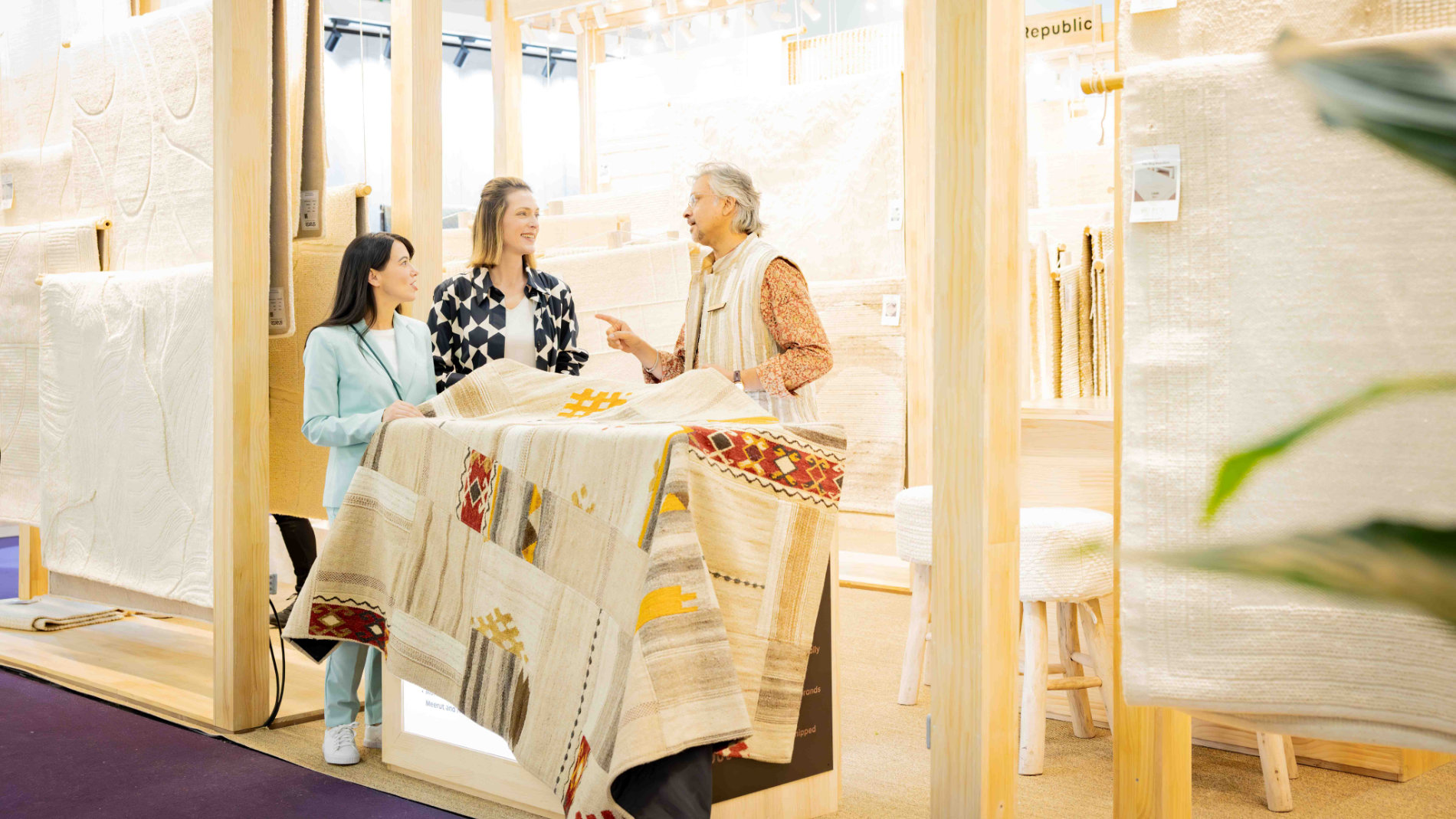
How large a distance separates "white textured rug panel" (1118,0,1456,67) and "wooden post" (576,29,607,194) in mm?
5193

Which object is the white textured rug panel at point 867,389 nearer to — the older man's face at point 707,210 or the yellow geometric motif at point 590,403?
the older man's face at point 707,210

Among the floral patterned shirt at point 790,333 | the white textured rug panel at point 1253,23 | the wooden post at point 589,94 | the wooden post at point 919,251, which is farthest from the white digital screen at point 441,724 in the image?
the wooden post at point 589,94

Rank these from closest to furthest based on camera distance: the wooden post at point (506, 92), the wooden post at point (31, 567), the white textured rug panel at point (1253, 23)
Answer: the white textured rug panel at point (1253, 23) < the wooden post at point (31, 567) < the wooden post at point (506, 92)

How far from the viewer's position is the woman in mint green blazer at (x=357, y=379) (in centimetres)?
274

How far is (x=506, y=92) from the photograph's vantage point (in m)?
5.42

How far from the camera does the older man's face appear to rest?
2.93 metres

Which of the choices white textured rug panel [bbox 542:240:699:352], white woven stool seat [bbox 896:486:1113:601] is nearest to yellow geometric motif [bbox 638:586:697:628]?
white woven stool seat [bbox 896:486:1113:601]

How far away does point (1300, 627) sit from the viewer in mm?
1322

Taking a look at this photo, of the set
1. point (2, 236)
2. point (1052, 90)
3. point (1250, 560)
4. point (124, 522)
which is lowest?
point (124, 522)

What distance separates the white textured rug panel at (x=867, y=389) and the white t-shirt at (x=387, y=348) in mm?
2341

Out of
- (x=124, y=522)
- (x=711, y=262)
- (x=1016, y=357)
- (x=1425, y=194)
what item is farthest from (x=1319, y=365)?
(x=124, y=522)

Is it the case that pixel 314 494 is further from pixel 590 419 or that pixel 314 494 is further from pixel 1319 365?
pixel 1319 365

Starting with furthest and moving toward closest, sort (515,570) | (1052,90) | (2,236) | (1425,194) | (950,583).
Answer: (1052,90)
(2,236)
(515,570)
(950,583)
(1425,194)

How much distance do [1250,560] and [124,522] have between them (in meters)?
3.74
